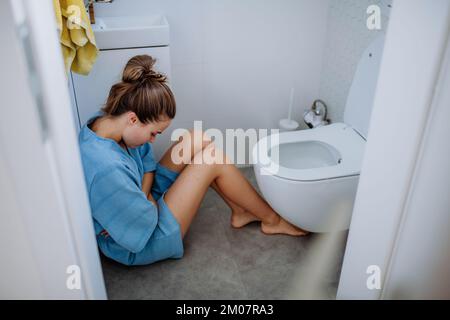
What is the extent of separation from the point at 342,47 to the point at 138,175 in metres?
1.14

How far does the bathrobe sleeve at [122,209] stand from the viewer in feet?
4.67

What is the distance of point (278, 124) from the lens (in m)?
2.36

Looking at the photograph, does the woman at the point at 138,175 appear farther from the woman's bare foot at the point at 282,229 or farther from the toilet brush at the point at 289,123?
the toilet brush at the point at 289,123

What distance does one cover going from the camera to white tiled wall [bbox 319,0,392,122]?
1.94m

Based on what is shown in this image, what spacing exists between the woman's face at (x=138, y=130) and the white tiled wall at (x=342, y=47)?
3.12 ft

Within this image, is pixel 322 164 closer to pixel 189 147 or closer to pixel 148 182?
pixel 189 147

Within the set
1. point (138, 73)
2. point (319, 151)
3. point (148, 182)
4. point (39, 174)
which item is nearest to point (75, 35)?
point (138, 73)

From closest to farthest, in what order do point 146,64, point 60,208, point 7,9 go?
point 7,9 → point 60,208 → point 146,64

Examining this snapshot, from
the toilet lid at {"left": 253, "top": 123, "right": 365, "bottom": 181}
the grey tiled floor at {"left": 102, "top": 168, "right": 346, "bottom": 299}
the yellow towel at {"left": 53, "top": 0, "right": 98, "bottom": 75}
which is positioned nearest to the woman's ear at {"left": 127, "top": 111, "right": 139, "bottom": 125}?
the yellow towel at {"left": 53, "top": 0, "right": 98, "bottom": 75}

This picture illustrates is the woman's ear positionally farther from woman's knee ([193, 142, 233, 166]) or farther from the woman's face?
woman's knee ([193, 142, 233, 166])

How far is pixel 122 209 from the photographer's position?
1464 mm

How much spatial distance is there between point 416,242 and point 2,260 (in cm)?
90

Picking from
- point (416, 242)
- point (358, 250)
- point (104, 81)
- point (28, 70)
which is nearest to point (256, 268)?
point (358, 250)

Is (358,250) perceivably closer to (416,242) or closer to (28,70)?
(416,242)
